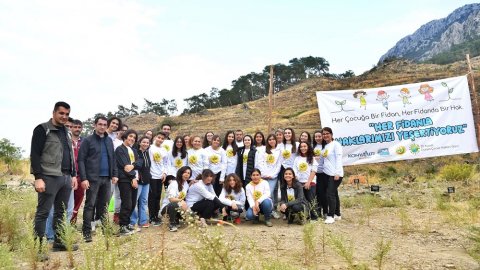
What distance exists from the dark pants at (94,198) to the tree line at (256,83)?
42.1 m

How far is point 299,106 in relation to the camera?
27.4 metres

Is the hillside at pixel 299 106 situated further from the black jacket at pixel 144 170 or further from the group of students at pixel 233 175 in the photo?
the black jacket at pixel 144 170

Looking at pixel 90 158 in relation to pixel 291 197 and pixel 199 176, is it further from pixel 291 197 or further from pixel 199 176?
pixel 291 197

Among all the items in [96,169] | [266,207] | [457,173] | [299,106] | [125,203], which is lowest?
[457,173]

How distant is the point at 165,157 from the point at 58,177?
2.15m

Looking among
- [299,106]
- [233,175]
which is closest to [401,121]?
[233,175]

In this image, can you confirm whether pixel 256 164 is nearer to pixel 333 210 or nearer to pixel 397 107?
pixel 333 210

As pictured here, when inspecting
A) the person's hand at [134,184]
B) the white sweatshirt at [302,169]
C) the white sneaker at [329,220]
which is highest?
the person's hand at [134,184]

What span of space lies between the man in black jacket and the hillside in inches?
692

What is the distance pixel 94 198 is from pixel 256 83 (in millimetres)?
47526

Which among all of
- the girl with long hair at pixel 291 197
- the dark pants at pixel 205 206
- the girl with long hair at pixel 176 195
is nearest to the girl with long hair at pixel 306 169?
the girl with long hair at pixel 291 197

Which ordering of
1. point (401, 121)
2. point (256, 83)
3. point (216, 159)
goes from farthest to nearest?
point (256, 83)
point (401, 121)
point (216, 159)

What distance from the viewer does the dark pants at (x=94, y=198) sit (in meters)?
4.77

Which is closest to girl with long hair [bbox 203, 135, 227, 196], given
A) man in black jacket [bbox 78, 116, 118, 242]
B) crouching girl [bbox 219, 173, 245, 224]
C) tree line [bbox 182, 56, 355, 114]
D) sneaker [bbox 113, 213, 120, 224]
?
crouching girl [bbox 219, 173, 245, 224]
